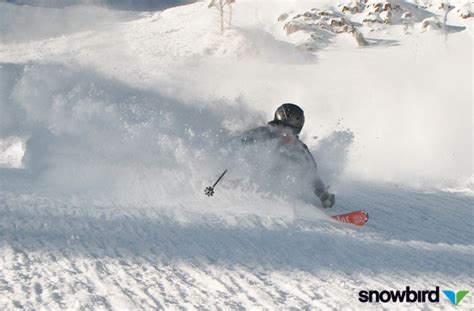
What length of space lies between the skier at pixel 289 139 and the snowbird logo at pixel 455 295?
10.1ft

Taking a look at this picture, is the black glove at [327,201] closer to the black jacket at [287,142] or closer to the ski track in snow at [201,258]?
the black jacket at [287,142]

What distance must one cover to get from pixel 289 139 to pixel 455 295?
375cm

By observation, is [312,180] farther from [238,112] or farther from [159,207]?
[238,112]

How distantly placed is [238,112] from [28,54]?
Result: 24106mm

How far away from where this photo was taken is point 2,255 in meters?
4.07

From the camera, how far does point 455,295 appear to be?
4.04 metres

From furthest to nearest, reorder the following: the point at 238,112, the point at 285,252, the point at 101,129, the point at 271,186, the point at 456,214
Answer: the point at 238,112, the point at 101,129, the point at 456,214, the point at 271,186, the point at 285,252

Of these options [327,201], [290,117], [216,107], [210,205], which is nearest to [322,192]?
[327,201]

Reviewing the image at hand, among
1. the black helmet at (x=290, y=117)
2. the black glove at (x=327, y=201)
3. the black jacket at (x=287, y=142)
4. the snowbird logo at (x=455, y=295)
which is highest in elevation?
the black helmet at (x=290, y=117)

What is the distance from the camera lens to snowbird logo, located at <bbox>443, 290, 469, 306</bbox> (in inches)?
154

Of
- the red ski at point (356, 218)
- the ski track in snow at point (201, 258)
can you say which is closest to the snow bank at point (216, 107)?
the ski track in snow at point (201, 258)

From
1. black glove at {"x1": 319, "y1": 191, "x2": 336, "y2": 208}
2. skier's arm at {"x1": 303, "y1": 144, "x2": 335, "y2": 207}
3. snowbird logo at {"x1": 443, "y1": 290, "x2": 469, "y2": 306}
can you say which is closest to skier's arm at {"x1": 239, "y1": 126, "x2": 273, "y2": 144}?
skier's arm at {"x1": 303, "y1": 144, "x2": 335, "y2": 207}

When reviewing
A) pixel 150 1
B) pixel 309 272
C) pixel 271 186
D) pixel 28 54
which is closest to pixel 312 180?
pixel 271 186

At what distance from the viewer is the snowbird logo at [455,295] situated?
3903 millimetres
